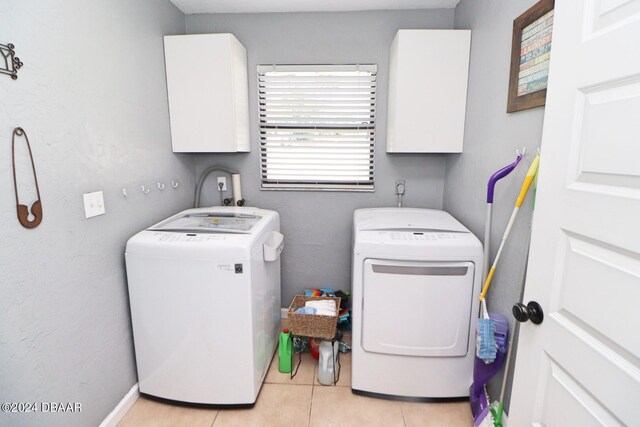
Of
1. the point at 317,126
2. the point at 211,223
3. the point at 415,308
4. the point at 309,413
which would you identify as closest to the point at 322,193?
the point at 317,126

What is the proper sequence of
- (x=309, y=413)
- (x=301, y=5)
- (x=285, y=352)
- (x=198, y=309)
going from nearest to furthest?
(x=198, y=309) → (x=309, y=413) → (x=285, y=352) → (x=301, y=5)

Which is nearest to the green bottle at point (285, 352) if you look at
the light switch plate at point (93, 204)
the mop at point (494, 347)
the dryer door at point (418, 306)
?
the dryer door at point (418, 306)

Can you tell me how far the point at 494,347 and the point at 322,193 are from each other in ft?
5.19

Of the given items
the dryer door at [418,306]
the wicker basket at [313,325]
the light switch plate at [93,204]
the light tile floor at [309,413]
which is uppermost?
the light switch plate at [93,204]

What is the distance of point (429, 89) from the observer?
2.08m

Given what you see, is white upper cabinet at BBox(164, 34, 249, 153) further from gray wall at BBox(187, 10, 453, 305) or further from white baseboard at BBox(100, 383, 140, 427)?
white baseboard at BBox(100, 383, 140, 427)

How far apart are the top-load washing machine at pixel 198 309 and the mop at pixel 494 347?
3.88ft

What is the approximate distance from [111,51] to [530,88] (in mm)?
1993

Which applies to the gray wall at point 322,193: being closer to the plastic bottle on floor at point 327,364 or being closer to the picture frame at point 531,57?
the plastic bottle on floor at point 327,364

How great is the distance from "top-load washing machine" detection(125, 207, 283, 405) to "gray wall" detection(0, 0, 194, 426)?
5.5 inches

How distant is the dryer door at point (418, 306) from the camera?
5.64 feet

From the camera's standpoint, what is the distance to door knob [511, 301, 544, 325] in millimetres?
984

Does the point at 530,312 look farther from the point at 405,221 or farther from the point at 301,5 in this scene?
the point at 301,5

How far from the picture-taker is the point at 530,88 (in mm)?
1392
